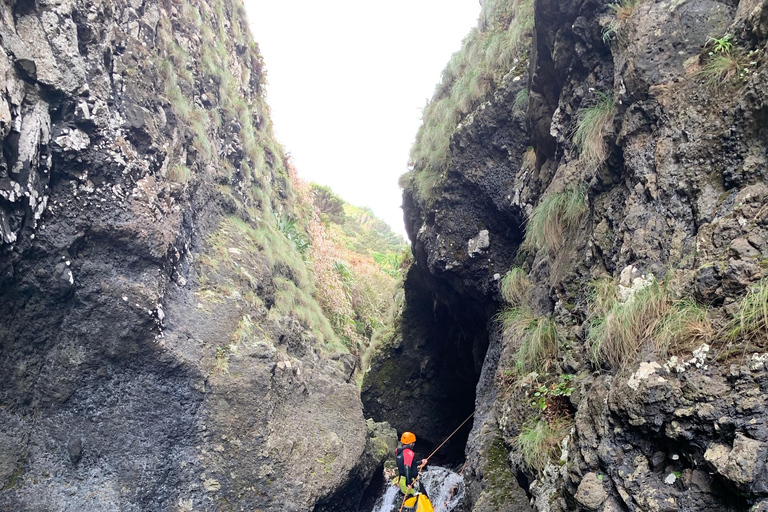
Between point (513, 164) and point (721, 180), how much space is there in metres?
5.19

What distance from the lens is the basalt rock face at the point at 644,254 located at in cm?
316

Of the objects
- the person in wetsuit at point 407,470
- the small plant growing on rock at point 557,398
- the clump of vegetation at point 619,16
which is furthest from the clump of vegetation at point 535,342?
the clump of vegetation at point 619,16

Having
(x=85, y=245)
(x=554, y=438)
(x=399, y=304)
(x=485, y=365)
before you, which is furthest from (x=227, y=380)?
(x=399, y=304)

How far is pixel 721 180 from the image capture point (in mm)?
4105

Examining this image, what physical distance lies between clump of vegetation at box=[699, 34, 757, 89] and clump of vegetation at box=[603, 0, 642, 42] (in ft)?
4.71

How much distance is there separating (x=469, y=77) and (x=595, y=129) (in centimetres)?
502

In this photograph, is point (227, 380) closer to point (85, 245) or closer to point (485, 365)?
point (85, 245)

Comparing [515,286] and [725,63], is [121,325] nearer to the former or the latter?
[515,286]

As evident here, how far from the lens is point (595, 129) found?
237 inches

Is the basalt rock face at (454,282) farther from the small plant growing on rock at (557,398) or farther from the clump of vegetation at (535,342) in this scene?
the small plant growing on rock at (557,398)

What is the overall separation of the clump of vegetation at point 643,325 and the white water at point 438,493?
5.51 m

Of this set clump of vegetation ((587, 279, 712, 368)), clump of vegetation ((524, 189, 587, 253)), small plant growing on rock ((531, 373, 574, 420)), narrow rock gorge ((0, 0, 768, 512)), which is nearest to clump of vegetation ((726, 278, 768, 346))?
narrow rock gorge ((0, 0, 768, 512))

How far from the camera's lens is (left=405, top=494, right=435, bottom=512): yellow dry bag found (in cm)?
767

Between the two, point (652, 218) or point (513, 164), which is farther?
point (513, 164)
